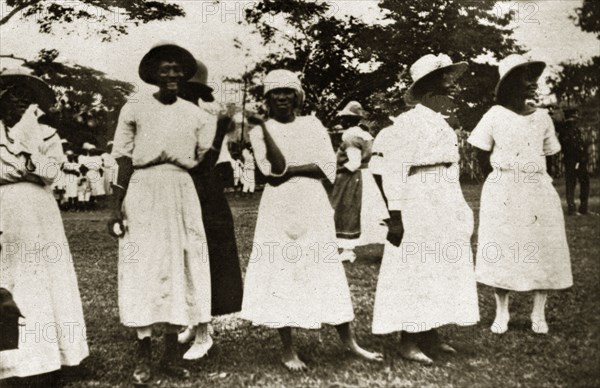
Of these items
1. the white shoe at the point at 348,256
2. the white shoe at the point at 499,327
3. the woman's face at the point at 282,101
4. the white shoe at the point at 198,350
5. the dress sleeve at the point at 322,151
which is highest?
the woman's face at the point at 282,101

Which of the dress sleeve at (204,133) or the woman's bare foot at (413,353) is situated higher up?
the dress sleeve at (204,133)

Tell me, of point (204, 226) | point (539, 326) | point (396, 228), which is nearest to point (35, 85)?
point (204, 226)

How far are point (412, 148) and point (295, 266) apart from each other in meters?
1.10

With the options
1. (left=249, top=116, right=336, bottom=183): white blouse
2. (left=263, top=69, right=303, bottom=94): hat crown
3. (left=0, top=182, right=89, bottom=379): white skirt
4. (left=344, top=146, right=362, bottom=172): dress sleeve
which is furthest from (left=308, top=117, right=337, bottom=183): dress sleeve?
(left=344, top=146, right=362, bottom=172): dress sleeve

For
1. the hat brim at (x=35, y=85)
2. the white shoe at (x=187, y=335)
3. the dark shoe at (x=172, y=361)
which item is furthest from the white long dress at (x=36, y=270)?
the white shoe at (x=187, y=335)

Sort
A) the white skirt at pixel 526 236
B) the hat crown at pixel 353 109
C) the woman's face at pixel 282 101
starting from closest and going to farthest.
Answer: the woman's face at pixel 282 101, the white skirt at pixel 526 236, the hat crown at pixel 353 109

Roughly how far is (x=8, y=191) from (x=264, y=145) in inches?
63.0

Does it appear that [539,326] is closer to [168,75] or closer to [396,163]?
[396,163]

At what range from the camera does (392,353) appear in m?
4.21

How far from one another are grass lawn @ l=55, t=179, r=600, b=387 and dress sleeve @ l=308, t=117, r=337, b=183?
1.26 metres

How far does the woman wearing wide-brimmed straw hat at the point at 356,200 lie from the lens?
24.5 ft

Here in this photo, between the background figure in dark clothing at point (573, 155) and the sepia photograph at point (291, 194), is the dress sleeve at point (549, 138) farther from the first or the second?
the background figure in dark clothing at point (573, 155)

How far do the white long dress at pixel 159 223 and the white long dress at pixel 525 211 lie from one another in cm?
231

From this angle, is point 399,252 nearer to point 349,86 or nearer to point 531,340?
point 531,340
